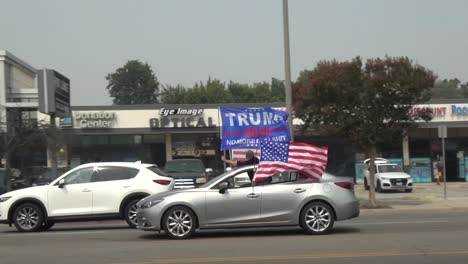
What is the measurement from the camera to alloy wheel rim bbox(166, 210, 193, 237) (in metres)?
12.7

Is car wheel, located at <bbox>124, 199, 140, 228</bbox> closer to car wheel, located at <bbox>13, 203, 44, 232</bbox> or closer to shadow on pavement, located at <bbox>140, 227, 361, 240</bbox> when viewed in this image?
shadow on pavement, located at <bbox>140, 227, 361, 240</bbox>

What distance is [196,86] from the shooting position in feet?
292

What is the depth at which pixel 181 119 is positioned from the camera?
3688 centimetres

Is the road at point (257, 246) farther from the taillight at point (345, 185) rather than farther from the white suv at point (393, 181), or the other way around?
the white suv at point (393, 181)

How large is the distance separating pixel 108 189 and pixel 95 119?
2136 centimetres

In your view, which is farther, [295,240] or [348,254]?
[295,240]

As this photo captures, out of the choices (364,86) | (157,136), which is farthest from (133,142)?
(364,86)

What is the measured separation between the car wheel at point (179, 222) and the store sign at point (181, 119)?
79.2 feet

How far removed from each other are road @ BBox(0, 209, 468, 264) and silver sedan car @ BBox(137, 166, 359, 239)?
0.97ft

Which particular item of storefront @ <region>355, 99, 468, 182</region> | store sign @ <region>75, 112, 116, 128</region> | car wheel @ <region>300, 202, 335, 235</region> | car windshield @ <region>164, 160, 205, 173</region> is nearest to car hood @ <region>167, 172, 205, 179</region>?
car windshield @ <region>164, 160, 205, 173</region>

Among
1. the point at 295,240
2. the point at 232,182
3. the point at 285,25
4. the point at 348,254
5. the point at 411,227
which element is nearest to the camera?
the point at 348,254

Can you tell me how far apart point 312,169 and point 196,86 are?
76438 millimetres

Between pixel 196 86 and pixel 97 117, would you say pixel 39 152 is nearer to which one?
pixel 97 117

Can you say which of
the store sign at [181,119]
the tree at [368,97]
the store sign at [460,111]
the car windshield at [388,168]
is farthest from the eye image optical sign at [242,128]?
the store sign at [460,111]
